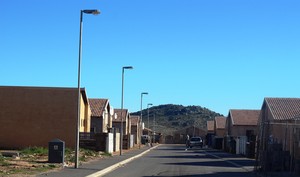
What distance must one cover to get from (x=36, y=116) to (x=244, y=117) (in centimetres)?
4382

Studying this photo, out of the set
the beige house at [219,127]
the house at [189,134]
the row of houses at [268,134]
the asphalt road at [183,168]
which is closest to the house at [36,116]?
the asphalt road at [183,168]

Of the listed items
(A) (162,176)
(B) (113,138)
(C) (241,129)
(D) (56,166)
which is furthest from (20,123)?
(C) (241,129)

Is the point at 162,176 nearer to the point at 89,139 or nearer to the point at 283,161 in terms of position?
the point at 283,161

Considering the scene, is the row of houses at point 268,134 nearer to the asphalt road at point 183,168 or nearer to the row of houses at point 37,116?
the asphalt road at point 183,168

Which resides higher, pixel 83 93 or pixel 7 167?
pixel 83 93

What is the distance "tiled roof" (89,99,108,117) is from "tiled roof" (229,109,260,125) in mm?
23388

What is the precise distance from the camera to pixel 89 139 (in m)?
49.2

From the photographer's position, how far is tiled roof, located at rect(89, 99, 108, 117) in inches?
2663

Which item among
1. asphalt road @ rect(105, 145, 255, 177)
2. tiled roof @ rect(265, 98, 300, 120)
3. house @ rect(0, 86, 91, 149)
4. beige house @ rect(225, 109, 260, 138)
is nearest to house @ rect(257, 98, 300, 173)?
tiled roof @ rect(265, 98, 300, 120)

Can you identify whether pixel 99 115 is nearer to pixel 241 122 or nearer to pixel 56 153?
pixel 241 122

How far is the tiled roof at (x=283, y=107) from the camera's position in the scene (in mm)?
53037

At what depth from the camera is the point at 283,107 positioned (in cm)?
5516

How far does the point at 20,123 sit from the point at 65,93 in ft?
16.2

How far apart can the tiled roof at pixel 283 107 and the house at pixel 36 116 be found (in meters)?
19.7
